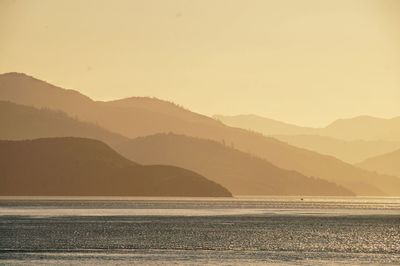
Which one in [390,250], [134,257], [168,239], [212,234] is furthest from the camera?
[212,234]

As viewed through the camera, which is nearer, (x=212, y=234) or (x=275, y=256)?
(x=275, y=256)

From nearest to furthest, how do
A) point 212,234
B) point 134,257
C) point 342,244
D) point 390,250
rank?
point 134,257 → point 390,250 → point 342,244 → point 212,234

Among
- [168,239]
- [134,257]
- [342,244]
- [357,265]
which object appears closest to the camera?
[357,265]

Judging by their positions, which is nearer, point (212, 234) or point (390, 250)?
point (390, 250)

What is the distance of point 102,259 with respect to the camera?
130375mm

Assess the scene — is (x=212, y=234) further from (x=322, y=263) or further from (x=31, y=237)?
(x=322, y=263)

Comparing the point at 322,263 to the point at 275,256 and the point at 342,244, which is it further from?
the point at 342,244

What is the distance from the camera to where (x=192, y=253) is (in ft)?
468

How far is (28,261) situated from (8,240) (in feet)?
154

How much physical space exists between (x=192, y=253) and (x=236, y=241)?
3157 centimetres

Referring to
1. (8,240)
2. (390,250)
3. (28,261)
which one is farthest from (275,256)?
(8,240)

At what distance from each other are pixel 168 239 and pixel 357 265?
62.2m

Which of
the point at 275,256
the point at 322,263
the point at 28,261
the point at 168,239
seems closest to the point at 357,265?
the point at 322,263

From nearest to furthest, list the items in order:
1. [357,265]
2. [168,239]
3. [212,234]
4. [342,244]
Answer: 1. [357,265]
2. [342,244]
3. [168,239]
4. [212,234]
